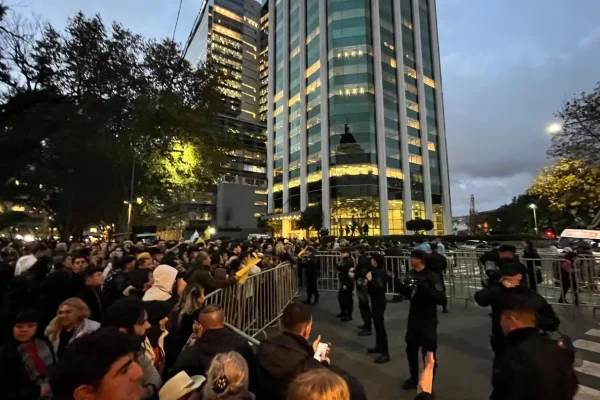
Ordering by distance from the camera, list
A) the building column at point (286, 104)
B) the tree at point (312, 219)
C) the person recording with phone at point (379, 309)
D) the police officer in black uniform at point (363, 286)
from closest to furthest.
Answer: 1. the person recording with phone at point (379, 309)
2. the police officer in black uniform at point (363, 286)
3. the tree at point (312, 219)
4. the building column at point (286, 104)

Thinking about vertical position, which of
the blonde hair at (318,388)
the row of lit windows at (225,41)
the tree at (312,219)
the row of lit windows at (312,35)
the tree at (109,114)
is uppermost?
the row of lit windows at (225,41)

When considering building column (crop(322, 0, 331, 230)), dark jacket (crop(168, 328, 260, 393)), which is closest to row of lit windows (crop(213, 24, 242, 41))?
building column (crop(322, 0, 331, 230))

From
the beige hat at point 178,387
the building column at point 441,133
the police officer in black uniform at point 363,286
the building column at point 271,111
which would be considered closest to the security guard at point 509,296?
the police officer in black uniform at point 363,286

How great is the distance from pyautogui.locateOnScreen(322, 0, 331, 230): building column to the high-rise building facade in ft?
0.59

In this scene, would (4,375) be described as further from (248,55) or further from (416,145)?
(248,55)

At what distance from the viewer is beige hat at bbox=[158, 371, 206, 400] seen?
1.84 m

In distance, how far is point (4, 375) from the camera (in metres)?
2.51

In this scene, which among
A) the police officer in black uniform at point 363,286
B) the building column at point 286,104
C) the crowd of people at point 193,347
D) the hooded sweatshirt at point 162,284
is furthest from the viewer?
the building column at point 286,104

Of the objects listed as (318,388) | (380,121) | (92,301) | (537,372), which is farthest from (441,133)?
(318,388)

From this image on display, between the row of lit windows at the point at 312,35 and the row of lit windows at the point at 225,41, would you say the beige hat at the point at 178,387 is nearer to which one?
the row of lit windows at the point at 312,35

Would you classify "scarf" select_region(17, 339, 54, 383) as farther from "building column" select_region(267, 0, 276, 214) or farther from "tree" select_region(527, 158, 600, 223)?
"building column" select_region(267, 0, 276, 214)

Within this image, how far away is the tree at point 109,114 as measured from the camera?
15680mm

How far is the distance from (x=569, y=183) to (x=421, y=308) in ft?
47.8

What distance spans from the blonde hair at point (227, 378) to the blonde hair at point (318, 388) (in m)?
0.76
